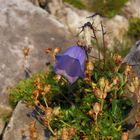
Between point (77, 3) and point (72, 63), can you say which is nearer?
point (72, 63)

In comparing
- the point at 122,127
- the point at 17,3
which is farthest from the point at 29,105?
the point at 17,3

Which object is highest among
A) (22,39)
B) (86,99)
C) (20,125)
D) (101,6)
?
(101,6)

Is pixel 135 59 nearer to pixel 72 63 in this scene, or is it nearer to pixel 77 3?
pixel 72 63

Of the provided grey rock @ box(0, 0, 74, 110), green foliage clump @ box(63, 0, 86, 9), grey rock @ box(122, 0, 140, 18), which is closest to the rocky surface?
grey rock @ box(0, 0, 74, 110)

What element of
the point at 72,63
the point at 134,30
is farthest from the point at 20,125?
the point at 134,30

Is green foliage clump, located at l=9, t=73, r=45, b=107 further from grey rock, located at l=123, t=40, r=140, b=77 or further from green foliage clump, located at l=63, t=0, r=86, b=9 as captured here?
green foliage clump, located at l=63, t=0, r=86, b=9
